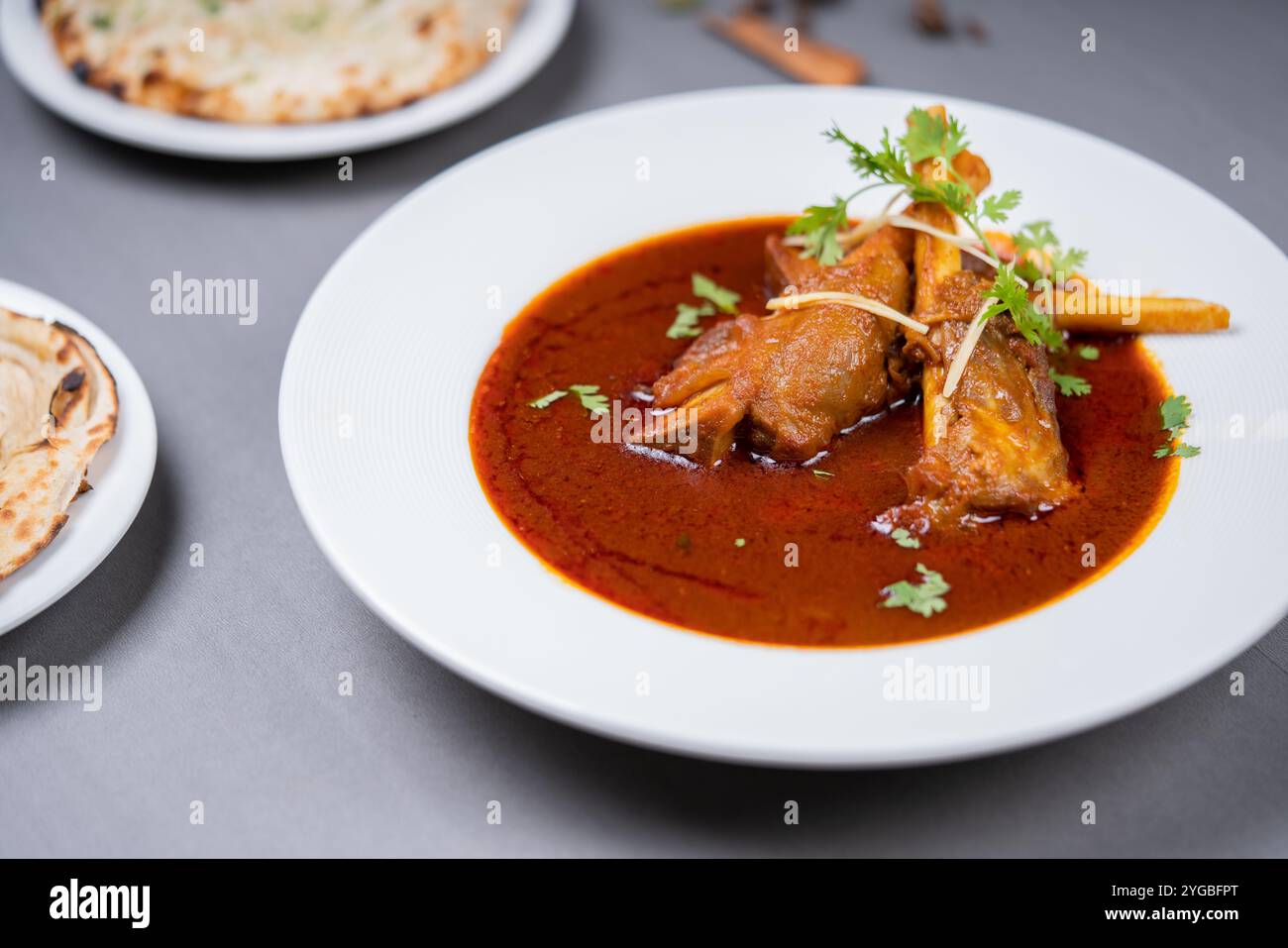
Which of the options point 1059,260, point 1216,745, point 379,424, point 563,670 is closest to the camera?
point 563,670

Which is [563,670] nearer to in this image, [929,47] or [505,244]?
[505,244]

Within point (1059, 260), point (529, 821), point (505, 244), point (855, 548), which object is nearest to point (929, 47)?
point (1059, 260)

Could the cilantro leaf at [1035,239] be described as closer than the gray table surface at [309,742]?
No

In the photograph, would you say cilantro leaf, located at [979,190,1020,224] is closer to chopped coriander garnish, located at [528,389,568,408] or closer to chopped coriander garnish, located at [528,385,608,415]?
chopped coriander garnish, located at [528,385,608,415]

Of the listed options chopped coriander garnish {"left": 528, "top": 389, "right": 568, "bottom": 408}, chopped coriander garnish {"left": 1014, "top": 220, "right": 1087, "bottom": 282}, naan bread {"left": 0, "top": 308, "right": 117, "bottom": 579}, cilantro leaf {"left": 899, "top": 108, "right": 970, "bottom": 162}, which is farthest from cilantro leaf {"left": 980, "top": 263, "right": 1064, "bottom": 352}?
naan bread {"left": 0, "top": 308, "right": 117, "bottom": 579}

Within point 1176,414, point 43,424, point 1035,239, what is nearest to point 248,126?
point 43,424

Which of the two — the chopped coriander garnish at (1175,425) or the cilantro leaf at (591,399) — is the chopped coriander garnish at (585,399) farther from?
the chopped coriander garnish at (1175,425)

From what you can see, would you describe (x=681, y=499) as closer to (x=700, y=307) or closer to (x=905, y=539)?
(x=905, y=539)

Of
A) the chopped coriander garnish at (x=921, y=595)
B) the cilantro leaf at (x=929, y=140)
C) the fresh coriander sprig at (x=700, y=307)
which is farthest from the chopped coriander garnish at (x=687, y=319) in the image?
the chopped coriander garnish at (x=921, y=595)
